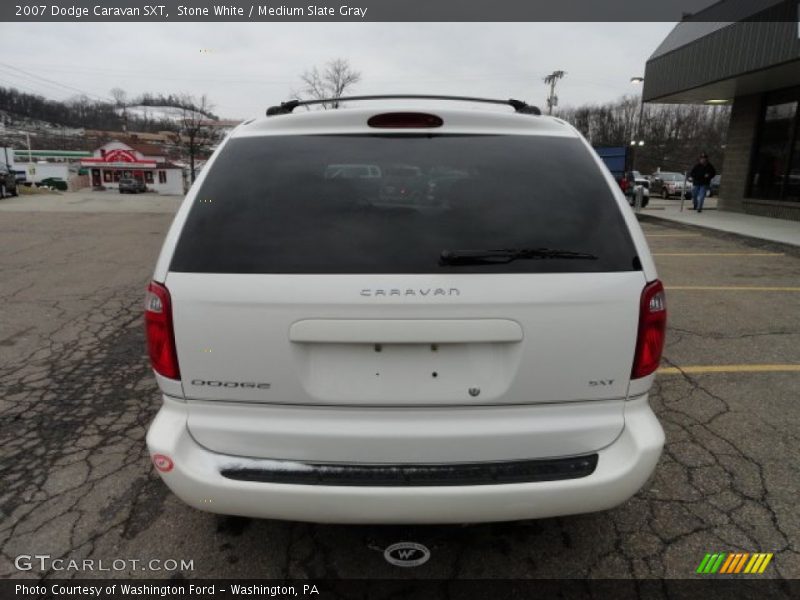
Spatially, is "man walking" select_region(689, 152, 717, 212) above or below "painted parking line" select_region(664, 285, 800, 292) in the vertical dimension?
above

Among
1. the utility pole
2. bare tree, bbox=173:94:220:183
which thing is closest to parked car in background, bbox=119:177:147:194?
bare tree, bbox=173:94:220:183

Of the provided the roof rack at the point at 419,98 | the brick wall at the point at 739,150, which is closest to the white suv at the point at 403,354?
the roof rack at the point at 419,98

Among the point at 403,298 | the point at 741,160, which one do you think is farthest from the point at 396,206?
the point at 741,160

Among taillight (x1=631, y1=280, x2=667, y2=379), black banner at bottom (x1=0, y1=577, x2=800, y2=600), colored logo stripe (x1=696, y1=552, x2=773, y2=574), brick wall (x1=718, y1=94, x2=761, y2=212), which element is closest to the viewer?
taillight (x1=631, y1=280, x2=667, y2=379)

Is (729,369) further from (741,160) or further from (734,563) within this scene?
(741,160)

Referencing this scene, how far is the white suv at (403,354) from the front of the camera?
1.84 m

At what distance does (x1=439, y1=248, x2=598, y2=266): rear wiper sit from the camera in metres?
1.87

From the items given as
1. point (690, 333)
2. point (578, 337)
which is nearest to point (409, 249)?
point (578, 337)

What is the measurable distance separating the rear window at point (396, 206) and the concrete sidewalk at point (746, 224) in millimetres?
10405

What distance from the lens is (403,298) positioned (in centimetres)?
181

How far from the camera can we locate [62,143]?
90.8m

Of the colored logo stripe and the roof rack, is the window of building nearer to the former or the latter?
the roof rack

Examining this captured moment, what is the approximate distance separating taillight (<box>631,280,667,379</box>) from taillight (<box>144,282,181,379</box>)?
1.65 m

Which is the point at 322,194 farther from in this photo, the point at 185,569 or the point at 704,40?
the point at 704,40
